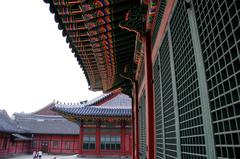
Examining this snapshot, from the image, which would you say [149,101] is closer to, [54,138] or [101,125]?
[101,125]

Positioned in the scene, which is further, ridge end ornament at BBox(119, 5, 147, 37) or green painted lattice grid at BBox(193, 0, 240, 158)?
ridge end ornament at BBox(119, 5, 147, 37)

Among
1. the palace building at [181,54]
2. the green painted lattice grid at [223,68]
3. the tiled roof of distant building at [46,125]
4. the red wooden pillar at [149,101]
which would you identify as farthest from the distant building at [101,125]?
the green painted lattice grid at [223,68]

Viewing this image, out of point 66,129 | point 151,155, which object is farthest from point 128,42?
point 66,129

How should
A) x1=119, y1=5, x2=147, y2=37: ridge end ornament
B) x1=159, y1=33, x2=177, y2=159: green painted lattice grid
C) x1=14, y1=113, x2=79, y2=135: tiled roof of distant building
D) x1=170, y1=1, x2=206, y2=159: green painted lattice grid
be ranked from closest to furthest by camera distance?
x1=170, y1=1, x2=206, y2=159: green painted lattice grid, x1=159, y1=33, x2=177, y2=159: green painted lattice grid, x1=119, y1=5, x2=147, y2=37: ridge end ornament, x1=14, y1=113, x2=79, y2=135: tiled roof of distant building

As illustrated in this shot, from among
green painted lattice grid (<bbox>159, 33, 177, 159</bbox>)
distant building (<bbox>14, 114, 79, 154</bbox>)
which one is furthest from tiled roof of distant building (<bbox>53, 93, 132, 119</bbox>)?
green painted lattice grid (<bbox>159, 33, 177, 159</bbox>)

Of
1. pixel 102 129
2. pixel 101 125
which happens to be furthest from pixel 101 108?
pixel 102 129

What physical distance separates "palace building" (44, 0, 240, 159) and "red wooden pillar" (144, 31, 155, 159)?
20 mm

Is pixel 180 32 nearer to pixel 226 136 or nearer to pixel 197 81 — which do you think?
pixel 197 81

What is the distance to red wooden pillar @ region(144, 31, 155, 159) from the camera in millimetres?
4715

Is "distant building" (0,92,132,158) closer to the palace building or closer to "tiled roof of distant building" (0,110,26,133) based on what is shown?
"tiled roof of distant building" (0,110,26,133)

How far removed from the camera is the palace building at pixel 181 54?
1.62 m

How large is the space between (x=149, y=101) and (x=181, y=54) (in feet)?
7.79

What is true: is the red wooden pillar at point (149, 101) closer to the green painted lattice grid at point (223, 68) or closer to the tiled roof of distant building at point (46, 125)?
the green painted lattice grid at point (223, 68)

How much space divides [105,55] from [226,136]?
5.14m
